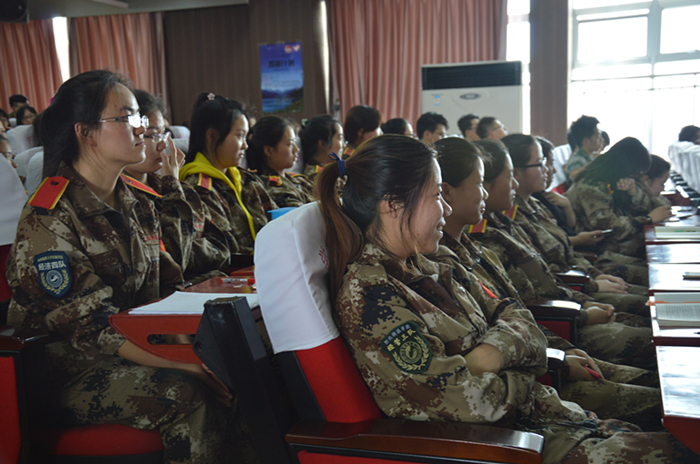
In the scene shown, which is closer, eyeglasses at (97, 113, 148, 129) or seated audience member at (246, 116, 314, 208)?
eyeglasses at (97, 113, 148, 129)

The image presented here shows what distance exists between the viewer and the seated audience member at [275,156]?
3016 millimetres

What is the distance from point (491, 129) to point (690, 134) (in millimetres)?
2540

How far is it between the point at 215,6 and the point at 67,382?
22.4 feet

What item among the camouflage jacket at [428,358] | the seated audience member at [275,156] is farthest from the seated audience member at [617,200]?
the camouflage jacket at [428,358]

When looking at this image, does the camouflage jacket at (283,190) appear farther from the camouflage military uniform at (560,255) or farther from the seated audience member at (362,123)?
the camouflage military uniform at (560,255)

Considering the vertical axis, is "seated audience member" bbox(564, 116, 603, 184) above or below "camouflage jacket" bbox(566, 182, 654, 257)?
above

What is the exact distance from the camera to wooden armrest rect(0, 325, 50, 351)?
1223 millimetres

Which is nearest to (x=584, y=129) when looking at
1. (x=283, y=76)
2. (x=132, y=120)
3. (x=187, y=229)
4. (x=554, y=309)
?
(x=283, y=76)

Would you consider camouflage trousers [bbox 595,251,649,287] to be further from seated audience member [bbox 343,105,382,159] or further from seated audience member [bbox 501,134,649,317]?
seated audience member [bbox 343,105,382,159]

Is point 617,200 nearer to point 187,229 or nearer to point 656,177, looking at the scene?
point 656,177

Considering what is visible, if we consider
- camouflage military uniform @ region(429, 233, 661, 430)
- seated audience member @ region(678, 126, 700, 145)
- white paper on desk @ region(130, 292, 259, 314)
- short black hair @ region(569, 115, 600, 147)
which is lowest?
camouflage military uniform @ region(429, 233, 661, 430)

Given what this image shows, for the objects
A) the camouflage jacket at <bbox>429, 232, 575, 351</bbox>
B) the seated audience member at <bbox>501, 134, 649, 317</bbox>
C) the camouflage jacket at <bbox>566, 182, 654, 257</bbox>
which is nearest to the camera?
the camouflage jacket at <bbox>429, 232, 575, 351</bbox>

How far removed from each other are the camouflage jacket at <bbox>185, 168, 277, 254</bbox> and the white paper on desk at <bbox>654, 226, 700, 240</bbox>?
2.03 metres

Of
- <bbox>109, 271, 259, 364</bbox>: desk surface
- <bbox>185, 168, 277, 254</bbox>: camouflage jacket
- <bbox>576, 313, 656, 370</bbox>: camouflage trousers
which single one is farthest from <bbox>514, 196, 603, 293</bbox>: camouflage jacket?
<bbox>109, 271, 259, 364</bbox>: desk surface
